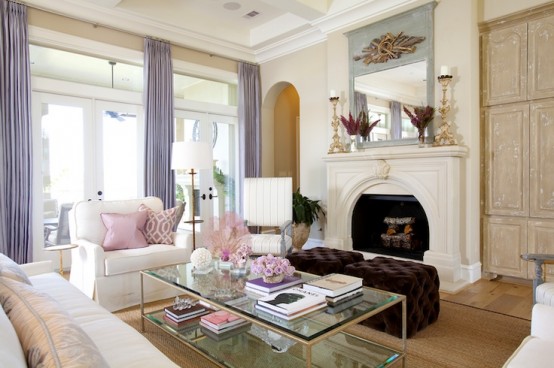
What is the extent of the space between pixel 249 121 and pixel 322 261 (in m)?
3.58

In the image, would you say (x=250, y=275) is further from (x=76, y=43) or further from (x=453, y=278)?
(x=76, y=43)

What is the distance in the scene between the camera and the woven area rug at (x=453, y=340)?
7.39ft

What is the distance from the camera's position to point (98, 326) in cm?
164

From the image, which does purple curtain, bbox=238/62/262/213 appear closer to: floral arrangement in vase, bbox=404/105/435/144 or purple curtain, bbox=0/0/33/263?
floral arrangement in vase, bbox=404/105/435/144

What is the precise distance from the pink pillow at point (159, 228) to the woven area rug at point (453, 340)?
0.77 m

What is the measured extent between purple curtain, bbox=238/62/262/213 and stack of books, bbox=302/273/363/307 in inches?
158

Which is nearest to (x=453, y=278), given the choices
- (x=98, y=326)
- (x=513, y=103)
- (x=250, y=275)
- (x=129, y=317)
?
(x=513, y=103)

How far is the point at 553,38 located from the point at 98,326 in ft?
14.5

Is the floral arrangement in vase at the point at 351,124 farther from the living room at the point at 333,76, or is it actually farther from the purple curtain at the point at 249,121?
the purple curtain at the point at 249,121

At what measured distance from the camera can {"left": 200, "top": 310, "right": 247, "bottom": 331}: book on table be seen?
7.55 ft

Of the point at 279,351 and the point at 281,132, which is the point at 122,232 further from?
the point at 281,132

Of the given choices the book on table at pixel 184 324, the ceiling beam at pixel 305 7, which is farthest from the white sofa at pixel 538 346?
the ceiling beam at pixel 305 7

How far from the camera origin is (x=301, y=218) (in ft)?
16.9

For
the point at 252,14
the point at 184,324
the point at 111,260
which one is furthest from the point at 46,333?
the point at 252,14
